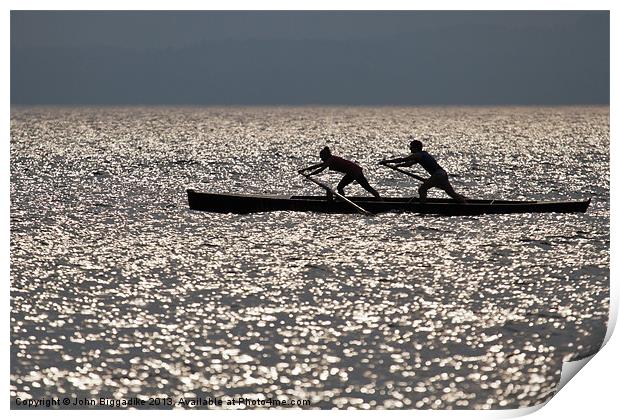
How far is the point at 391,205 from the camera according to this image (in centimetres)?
3047

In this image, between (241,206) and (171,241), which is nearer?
(171,241)

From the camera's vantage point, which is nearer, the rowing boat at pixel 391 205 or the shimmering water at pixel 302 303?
the shimmering water at pixel 302 303

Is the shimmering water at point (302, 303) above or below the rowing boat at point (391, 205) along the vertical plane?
below

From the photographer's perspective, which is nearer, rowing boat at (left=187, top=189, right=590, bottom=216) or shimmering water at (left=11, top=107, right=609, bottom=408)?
shimmering water at (left=11, top=107, right=609, bottom=408)

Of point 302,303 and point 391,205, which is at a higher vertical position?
point 391,205

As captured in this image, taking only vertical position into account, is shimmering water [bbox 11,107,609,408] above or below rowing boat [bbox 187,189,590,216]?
below

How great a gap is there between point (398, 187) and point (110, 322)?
2902 cm

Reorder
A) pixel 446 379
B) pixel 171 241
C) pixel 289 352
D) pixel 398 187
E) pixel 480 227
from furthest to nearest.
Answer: pixel 398 187, pixel 480 227, pixel 171 241, pixel 289 352, pixel 446 379

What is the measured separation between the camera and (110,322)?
18828mm

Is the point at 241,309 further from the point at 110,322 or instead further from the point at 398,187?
the point at 398,187

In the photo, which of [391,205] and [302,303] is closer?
[302,303]

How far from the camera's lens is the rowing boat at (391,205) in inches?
1171

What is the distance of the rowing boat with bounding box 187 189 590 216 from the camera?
97.6ft

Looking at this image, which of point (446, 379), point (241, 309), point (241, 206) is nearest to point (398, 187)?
point (241, 206)
